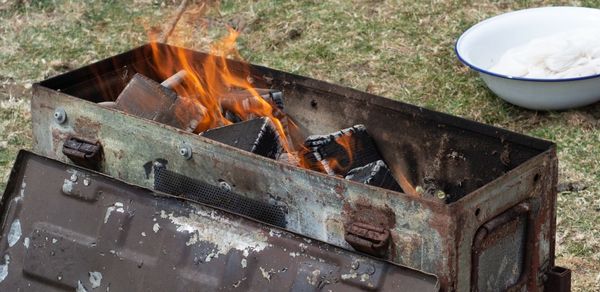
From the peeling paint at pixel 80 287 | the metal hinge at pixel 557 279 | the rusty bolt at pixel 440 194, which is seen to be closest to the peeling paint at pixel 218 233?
the peeling paint at pixel 80 287

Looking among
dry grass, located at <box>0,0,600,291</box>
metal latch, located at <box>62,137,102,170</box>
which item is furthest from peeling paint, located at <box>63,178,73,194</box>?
dry grass, located at <box>0,0,600,291</box>

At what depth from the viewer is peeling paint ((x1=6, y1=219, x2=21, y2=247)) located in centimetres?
366

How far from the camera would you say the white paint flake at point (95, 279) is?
11.4 ft

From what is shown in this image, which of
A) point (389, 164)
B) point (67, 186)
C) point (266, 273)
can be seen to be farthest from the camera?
point (389, 164)

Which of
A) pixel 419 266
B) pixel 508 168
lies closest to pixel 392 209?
pixel 419 266

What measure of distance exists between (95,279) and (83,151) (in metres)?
0.48

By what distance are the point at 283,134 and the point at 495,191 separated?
39.0 inches

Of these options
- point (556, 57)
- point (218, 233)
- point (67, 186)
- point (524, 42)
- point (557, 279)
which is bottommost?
point (557, 279)

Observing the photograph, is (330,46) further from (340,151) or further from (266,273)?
(266,273)

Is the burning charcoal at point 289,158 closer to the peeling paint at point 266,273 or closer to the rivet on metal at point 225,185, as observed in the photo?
the rivet on metal at point 225,185

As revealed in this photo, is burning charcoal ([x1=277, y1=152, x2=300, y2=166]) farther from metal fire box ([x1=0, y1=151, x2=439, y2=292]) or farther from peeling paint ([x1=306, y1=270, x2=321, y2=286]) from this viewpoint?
peeling paint ([x1=306, y1=270, x2=321, y2=286])

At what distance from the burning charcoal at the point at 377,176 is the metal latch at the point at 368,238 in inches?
16.0

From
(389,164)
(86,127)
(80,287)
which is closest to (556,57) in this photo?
(389,164)

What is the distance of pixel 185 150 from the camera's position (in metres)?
3.46
